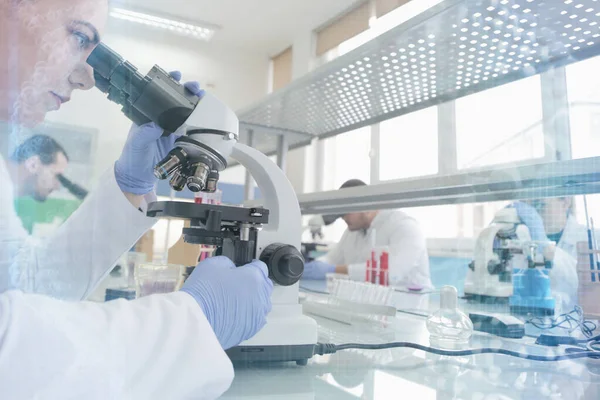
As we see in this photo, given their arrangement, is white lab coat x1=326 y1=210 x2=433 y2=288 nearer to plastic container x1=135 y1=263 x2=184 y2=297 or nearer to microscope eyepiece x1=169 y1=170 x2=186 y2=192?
plastic container x1=135 y1=263 x2=184 y2=297

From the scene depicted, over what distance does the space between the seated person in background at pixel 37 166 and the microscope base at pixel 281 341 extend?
1.78 feet

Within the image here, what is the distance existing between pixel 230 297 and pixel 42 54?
23.1 inches

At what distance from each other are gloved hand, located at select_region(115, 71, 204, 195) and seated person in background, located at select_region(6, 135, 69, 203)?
5.6 inches

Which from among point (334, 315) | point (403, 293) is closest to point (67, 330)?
point (334, 315)

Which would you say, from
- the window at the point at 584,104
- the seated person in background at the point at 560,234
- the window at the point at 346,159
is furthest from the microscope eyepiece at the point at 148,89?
the window at the point at 346,159

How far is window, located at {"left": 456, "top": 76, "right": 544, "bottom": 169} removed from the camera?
166 cm

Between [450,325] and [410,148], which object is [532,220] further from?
[410,148]

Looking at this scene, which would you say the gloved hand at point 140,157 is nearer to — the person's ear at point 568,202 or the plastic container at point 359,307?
the plastic container at point 359,307

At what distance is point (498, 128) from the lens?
231cm

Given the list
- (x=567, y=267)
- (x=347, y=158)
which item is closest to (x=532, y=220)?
(x=567, y=267)

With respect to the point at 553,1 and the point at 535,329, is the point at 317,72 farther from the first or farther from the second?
the point at 535,329

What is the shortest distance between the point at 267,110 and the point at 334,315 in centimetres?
84

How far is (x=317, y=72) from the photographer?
1.17m

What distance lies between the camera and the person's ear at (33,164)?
0.86m
